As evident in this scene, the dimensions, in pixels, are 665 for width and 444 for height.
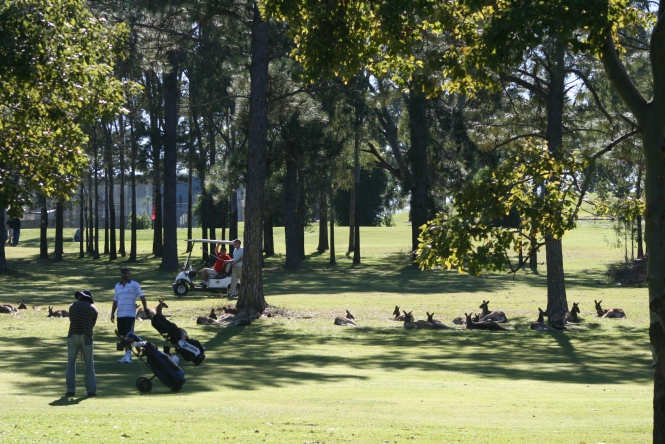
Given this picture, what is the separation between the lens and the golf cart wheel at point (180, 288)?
116 ft

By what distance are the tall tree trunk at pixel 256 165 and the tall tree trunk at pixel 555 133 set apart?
27.0ft

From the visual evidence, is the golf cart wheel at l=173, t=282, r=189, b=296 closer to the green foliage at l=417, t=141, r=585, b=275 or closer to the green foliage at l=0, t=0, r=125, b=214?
the green foliage at l=0, t=0, r=125, b=214

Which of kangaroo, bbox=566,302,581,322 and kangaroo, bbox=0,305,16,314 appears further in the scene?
kangaroo, bbox=0,305,16,314

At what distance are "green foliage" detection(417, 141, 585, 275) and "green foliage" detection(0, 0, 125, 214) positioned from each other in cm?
624

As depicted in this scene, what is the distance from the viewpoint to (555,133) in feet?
87.6

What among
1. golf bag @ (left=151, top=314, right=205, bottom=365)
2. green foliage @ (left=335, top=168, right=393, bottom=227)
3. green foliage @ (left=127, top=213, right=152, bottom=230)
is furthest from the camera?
green foliage @ (left=127, top=213, right=152, bottom=230)

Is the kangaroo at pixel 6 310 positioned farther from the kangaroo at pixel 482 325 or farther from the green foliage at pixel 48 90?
the green foliage at pixel 48 90

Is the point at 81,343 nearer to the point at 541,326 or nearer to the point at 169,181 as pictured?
the point at 541,326

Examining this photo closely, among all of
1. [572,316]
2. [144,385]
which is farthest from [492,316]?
[144,385]

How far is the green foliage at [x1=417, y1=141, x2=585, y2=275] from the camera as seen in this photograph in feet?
34.0

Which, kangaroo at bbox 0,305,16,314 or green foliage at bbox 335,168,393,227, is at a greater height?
green foliage at bbox 335,168,393,227

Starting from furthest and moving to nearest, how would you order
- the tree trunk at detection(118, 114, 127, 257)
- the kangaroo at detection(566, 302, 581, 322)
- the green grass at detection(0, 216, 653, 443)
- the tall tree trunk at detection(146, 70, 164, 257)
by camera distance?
the tree trunk at detection(118, 114, 127, 257) → the tall tree trunk at detection(146, 70, 164, 257) → the kangaroo at detection(566, 302, 581, 322) → the green grass at detection(0, 216, 653, 443)

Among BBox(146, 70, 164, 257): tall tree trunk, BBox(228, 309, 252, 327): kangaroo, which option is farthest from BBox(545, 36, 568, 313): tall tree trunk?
BBox(146, 70, 164, 257): tall tree trunk

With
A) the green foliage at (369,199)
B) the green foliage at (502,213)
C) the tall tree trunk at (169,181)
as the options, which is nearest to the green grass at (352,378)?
the green foliage at (502,213)
